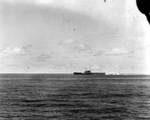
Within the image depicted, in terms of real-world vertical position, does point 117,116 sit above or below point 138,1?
below

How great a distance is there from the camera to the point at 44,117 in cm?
5319

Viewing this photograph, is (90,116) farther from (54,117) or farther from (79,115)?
(54,117)

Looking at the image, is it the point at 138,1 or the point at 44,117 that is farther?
the point at 44,117

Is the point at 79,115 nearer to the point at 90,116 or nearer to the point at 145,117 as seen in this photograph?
the point at 90,116

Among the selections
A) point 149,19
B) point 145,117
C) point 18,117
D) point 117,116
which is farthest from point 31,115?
point 149,19

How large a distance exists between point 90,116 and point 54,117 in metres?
6.62

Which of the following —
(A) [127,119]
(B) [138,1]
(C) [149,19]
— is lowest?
(A) [127,119]

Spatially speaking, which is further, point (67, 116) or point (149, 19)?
point (67, 116)

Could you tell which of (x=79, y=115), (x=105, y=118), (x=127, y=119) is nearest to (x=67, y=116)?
(x=79, y=115)

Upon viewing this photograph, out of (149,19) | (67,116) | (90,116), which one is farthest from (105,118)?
(149,19)

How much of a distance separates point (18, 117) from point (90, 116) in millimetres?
13110

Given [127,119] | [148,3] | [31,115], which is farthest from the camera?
[31,115]

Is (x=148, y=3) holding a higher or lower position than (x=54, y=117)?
higher

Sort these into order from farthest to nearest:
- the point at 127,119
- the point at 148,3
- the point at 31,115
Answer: the point at 31,115, the point at 127,119, the point at 148,3
